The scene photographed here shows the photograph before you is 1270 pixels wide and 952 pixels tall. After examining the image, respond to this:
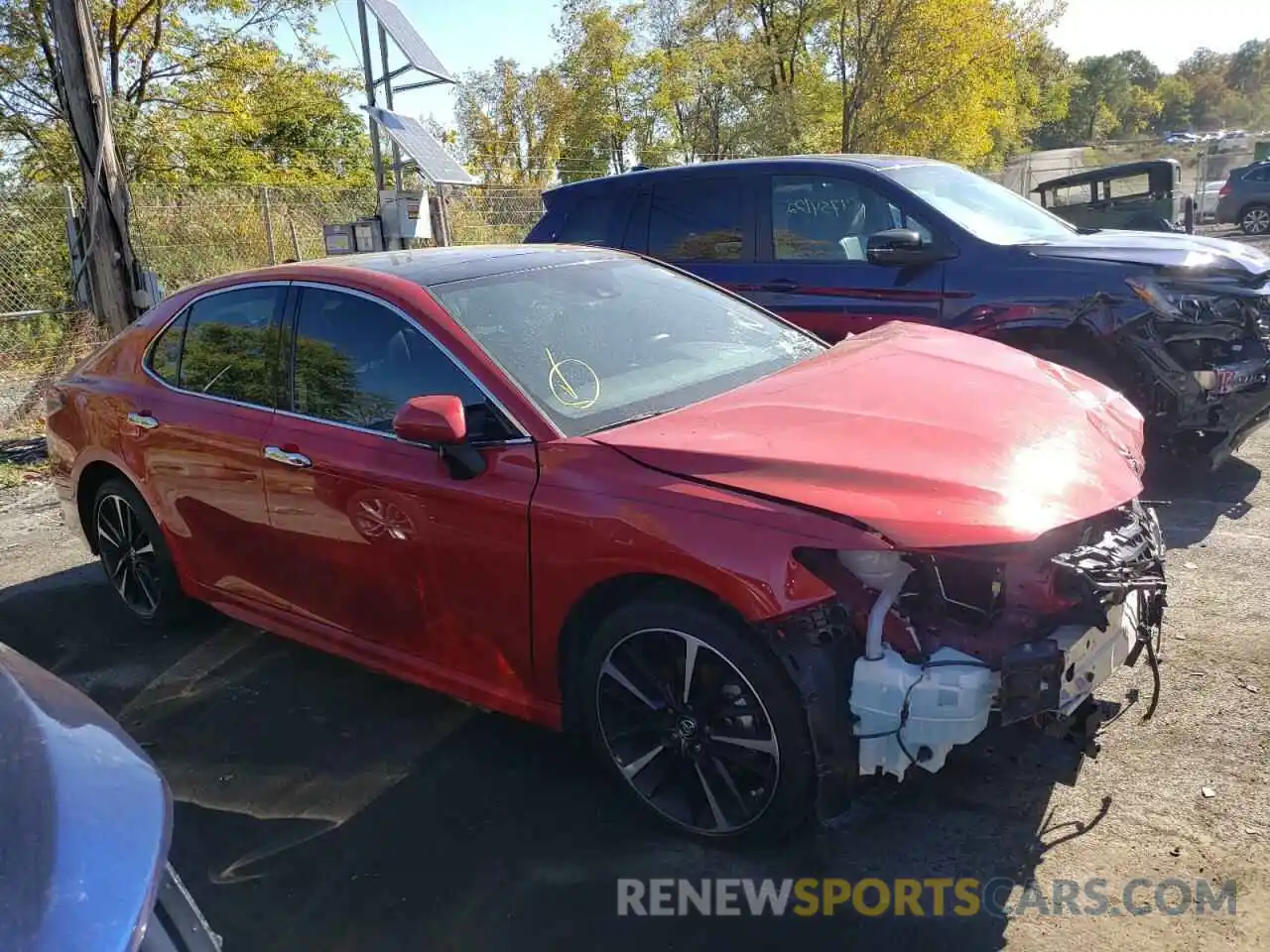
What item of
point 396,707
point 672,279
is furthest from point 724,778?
point 672,279

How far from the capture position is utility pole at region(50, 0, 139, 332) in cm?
807

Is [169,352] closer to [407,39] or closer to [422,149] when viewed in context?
[422,149]

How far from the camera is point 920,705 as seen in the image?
96.7 inches

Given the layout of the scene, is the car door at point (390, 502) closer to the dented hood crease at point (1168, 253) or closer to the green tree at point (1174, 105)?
the dented hood crease at point (1168, 253)

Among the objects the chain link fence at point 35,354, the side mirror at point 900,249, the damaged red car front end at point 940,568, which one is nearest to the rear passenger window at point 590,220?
the side mirror at point 900,249

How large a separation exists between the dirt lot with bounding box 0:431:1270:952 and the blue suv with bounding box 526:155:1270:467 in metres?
1.50

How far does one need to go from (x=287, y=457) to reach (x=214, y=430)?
0.55 metres

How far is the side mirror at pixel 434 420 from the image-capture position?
9.55 feet

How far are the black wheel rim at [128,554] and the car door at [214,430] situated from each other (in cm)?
33

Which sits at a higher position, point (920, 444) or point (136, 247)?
point (136, 247)

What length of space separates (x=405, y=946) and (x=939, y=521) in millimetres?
1767

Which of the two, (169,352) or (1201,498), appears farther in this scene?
(1201,498)

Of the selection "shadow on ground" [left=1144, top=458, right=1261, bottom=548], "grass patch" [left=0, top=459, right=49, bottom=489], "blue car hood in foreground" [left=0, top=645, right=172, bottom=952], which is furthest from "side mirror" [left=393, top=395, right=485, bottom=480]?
"grass patch" [left=0, top=459, right=49, bottom=489]

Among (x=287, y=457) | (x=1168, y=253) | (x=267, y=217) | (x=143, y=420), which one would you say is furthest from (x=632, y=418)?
(x=267, y=217)
